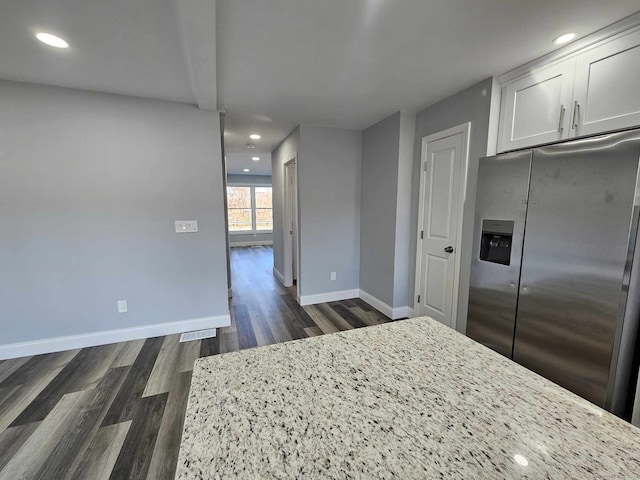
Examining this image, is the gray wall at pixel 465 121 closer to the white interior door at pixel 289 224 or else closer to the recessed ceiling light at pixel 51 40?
the white interior door at pixel 289 224

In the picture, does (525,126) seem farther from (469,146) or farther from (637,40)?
(637,40)

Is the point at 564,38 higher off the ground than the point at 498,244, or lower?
higher

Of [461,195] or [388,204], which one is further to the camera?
[388,204]

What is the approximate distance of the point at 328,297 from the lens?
3.93m

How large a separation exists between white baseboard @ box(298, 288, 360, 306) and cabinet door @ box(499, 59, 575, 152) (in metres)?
2.60

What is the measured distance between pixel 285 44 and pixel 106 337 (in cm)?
317

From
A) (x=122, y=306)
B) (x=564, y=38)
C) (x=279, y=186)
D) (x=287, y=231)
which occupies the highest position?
(x=564, y=38)

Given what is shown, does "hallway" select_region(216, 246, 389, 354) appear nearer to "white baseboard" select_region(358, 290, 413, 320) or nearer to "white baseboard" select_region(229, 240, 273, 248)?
"white baseboard" select_region(358, 290, 413, 320)

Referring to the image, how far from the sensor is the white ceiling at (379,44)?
4.85 feet

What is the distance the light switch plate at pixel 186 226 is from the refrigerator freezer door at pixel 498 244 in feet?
9.12

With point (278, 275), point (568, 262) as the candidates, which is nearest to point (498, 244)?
point (568, 262)

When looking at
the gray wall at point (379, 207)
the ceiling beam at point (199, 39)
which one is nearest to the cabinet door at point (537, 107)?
the gray wall at point (379, 207)

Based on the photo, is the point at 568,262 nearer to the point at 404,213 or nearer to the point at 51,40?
the point at 404,213

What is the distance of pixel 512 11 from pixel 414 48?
0.55 m
